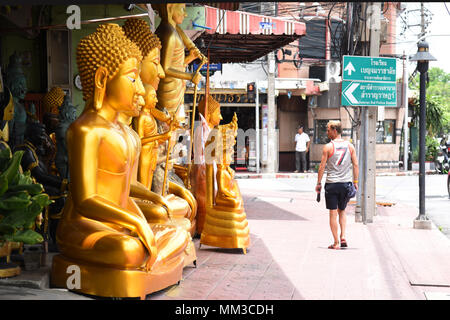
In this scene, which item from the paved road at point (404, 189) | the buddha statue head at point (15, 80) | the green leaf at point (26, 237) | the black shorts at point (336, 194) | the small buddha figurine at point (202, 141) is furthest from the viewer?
the paved road at point (404, 189)

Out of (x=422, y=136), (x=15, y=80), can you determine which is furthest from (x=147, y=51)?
(x=422, y=136)

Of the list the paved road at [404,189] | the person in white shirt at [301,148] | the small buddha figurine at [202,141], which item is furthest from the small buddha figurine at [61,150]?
the person in white shirt at [301,148]

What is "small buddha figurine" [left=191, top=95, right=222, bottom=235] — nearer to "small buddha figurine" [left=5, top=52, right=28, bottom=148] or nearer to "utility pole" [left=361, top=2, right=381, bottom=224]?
"small buddha figurine" [left=5, top=52, right=28, bottom=148]

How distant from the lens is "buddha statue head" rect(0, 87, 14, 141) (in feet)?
17.0

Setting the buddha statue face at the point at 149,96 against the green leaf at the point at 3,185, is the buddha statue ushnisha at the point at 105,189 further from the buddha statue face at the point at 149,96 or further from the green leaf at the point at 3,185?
the buddha statue face at the point at 149,96

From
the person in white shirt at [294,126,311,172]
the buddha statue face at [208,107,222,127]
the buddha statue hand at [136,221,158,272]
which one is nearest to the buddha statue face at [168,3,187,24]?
the buddha statue face at [208,107,222,127]

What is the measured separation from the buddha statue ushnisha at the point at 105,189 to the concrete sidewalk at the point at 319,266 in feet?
0.94

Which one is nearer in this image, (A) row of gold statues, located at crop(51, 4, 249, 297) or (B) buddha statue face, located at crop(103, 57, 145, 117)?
(A) row of gold statues, located at crop(51, 4, 249, 297)

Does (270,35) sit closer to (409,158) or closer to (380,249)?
(380,249)

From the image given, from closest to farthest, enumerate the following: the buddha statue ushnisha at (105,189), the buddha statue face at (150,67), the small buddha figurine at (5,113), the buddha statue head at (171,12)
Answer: the buddha statue ushnisha at (105,189) → the small buddha figurine at (5,113) → the buddha statue face at (150,67) → the buddha statue head at (171,12)

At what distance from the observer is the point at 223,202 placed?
7.62m

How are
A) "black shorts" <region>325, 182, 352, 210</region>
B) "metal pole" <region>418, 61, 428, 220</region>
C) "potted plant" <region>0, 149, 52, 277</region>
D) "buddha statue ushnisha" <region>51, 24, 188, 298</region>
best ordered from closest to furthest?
"potted plant" <region>0, 149, 52, 277</region>, "buddha statue ushnisha" <region>51, 24, 188, 298</region>, "black shorts" <region>325, 182, 352, 210</region>, "metal pole" <region>418, 61, 428, 220</region>

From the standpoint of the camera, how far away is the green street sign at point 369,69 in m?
10.4

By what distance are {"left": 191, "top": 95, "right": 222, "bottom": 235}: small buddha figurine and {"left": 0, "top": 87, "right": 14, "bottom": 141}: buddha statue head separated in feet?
9.38
